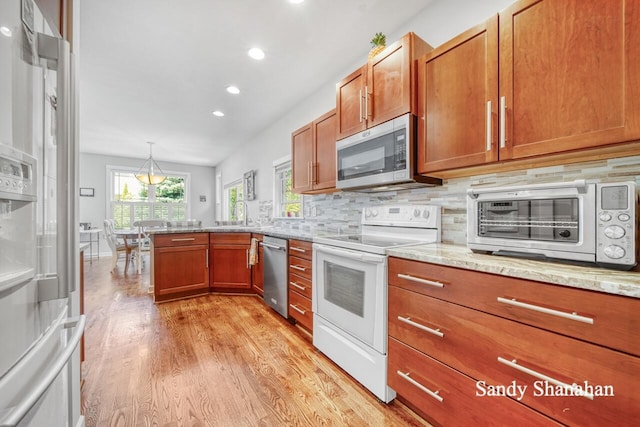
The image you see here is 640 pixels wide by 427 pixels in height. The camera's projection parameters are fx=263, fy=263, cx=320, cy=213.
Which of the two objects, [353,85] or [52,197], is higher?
[353,85]

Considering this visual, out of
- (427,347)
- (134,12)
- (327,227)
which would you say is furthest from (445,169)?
(134,12)

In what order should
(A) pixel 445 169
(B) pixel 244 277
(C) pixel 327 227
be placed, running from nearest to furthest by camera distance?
(A) pixel 445 169
(C) pixel 327 227
(B) pixel 244 277

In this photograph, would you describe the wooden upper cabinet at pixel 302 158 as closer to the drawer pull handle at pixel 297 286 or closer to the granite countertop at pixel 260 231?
the granite countertop at pixel 260 231

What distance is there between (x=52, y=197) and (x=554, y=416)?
69.0 inches

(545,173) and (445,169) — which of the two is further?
(445,169)

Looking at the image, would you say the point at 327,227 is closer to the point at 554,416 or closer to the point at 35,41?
the point at 554,416

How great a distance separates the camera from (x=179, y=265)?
10.3 feet

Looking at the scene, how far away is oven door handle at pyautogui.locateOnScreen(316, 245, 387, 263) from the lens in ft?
4.84

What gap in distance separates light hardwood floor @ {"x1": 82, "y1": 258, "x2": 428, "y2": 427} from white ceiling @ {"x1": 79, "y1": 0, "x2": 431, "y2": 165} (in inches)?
100

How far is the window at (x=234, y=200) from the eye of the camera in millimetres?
6086

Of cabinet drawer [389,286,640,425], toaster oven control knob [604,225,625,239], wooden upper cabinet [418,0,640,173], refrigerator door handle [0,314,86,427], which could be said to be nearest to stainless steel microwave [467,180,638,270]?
toaster oven control knob [604,225,625,239]

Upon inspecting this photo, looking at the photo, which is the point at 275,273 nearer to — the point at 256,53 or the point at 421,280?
the point at 421,280

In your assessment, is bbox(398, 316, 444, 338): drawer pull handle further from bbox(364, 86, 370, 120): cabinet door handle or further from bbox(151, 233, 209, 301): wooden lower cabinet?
bbox(151, 233, 209, 301): wooden lower cabinet

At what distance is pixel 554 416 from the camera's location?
884mm
